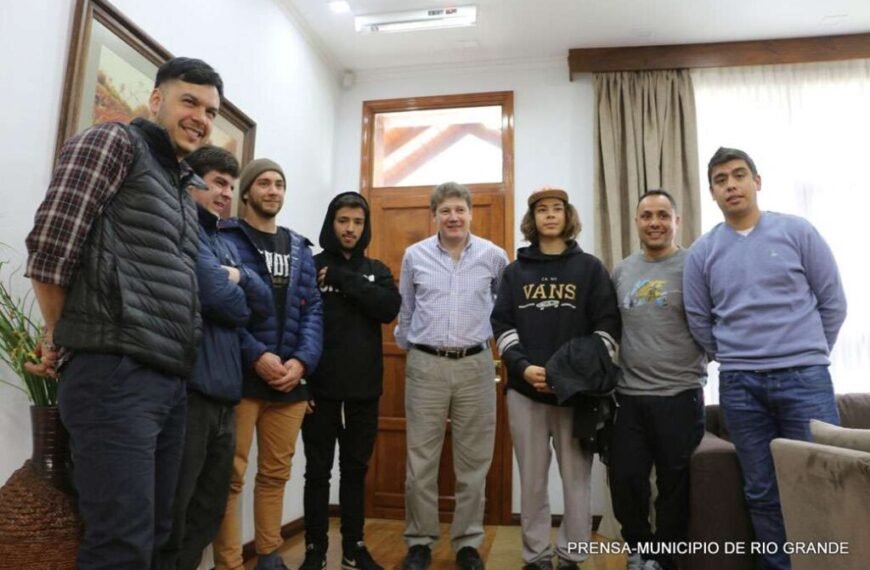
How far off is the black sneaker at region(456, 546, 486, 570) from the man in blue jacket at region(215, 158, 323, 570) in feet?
2.25

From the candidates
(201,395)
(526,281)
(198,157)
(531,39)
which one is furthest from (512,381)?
(531,39)

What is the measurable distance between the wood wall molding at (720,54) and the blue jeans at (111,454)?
131 inches

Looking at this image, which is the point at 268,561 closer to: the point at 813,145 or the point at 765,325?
the point at 765,325

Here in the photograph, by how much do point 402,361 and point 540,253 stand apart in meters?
1.52

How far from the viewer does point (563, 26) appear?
342 cm

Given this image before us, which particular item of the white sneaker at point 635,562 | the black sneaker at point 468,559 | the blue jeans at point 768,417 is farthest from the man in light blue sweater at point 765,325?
the black sneaker at point 468,559

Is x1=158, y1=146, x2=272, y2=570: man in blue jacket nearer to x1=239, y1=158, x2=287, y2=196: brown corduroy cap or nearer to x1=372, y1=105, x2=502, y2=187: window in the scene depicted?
x1=239, y1=158, x2=287, y2=196: brown corduroy cap

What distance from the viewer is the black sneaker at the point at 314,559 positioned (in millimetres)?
2104

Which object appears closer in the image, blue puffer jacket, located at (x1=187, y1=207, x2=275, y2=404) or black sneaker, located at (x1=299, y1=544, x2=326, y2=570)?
blue puffer jacket, located at (x1=187, y1=207, x2=275, y2=404)

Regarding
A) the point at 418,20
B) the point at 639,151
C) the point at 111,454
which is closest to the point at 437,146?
the point at 418,20

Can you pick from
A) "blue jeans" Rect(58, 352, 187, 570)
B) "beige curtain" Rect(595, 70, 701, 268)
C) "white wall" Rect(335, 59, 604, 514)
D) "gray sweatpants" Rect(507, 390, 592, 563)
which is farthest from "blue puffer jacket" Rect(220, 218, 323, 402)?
"beige curtain" Rect(595, 70, 701, 268)

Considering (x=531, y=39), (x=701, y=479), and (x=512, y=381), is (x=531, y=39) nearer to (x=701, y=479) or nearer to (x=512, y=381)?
(x=512, y=381)

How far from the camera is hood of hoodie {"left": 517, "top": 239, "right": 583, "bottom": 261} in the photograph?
2.27 meters

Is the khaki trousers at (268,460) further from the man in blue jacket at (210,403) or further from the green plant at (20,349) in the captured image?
the green plant at (20,349)
